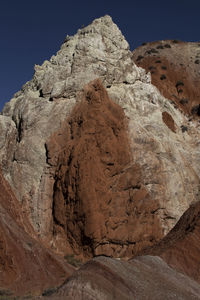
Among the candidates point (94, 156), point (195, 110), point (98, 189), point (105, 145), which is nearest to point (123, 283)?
point (98, 189)

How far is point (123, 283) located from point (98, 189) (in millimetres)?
13526

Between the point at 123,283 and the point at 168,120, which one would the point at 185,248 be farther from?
the point at 168,120

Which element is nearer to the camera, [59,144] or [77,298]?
[77,298]

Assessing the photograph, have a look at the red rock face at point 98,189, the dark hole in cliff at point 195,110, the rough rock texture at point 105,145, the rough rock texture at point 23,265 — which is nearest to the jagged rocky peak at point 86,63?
the rough rock texture at point 105,145

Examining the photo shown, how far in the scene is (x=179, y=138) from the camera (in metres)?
27.3

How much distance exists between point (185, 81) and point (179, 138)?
19.1 m

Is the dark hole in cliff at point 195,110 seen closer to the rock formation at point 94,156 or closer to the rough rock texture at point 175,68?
the rough rock texture at point 175,68

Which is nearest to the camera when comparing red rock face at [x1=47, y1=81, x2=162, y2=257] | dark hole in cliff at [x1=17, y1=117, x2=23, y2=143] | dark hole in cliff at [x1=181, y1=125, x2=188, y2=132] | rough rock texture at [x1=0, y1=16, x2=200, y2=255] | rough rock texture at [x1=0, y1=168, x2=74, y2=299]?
rough rock texture at [x1=0, y1=168, x2=74, y2=299]

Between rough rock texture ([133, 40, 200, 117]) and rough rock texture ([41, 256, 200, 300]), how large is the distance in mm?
26212

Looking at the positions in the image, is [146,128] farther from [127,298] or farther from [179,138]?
[127,298]

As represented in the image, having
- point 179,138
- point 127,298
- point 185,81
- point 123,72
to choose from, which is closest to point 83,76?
point 123,72

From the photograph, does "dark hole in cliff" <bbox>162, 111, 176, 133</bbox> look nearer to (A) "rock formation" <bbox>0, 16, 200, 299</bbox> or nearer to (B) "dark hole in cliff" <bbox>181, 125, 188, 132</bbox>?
(A) "rock formation" <bbox>0, 16, 200, 299</bbox>

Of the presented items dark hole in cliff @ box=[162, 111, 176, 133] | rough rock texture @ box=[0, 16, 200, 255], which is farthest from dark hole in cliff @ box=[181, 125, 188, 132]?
dark hole in cliff @ box=[162, 111, 176, 133]

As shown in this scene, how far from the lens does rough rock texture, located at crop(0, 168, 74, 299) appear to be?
1368 centimetres
